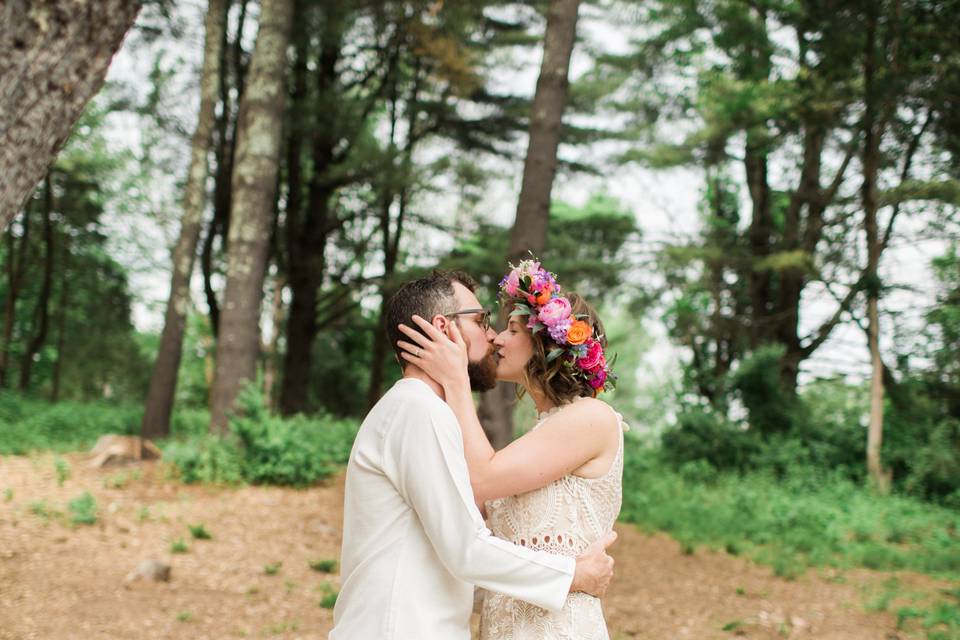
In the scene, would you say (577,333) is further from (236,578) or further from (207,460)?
(207,460)

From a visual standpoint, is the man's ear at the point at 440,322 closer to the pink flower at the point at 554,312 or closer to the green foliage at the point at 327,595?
the pink flower at the point at 554,312

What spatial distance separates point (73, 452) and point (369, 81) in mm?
11345

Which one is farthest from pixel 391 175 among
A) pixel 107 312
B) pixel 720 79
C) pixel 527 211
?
pixel 107 312

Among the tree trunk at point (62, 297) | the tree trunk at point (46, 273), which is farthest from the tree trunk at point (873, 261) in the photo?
the tree trunk at point (62, 297)

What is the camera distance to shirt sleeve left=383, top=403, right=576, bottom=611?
2.29 meters

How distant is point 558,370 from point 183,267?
10094 millimetres

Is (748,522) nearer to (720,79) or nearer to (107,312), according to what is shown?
(720,79)

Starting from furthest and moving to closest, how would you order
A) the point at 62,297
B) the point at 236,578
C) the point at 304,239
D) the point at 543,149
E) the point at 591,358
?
1. the point at 62,297
2. the point at 304,239
3. the point at 543,149
4. the point at 236,578
5. the point at 591,358

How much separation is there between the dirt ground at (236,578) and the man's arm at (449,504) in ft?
12.5

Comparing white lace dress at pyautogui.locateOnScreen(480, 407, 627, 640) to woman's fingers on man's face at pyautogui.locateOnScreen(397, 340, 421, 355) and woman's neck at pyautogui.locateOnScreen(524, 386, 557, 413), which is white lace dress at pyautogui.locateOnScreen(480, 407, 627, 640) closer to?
woman's neck at pyautogui.locateOnScreen(524, 386, 557, 413)

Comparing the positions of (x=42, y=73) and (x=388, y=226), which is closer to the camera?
(x=42, y=73)

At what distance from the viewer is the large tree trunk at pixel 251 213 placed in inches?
394

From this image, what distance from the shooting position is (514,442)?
2742mm

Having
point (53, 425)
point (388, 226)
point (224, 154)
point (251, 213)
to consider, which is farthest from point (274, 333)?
point (251, 213)
